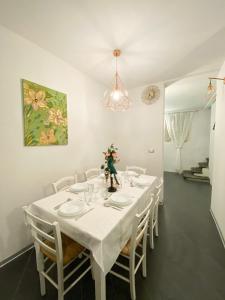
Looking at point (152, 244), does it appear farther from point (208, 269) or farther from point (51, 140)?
point (51, 140)

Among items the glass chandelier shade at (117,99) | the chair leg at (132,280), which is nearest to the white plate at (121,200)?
the chair leg at (132,280)

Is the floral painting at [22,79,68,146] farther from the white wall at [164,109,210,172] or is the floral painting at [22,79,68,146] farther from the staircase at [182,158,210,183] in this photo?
the white wall at [164,109,210,172]

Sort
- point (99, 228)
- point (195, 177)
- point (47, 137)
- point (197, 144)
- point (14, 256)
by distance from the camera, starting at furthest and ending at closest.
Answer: point (197, 144) → point (195, 177) → point (47, 137) → point (14, 256) → point (99, 228)

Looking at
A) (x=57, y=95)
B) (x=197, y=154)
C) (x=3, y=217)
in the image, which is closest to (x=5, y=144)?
(x=3, y=217)

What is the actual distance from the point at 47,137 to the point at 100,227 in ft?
4.68

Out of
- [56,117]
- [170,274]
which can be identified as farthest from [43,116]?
[170,274]

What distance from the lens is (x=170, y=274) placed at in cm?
139

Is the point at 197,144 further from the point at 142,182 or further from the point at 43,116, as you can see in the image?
the point at 43,116

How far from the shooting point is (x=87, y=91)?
2.61 m

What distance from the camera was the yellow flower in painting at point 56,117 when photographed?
1924 mm

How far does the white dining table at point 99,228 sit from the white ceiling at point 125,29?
6.10 ft

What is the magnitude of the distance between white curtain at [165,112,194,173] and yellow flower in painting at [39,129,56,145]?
514cm

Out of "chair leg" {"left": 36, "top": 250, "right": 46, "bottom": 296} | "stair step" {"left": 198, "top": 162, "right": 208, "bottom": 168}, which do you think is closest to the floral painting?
"chair leg" {"left": 36, "top": 250, "right": 46, "bottom": 296}

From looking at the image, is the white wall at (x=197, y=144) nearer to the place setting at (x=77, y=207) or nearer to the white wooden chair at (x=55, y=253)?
the place setting at (x=77, y=207)
